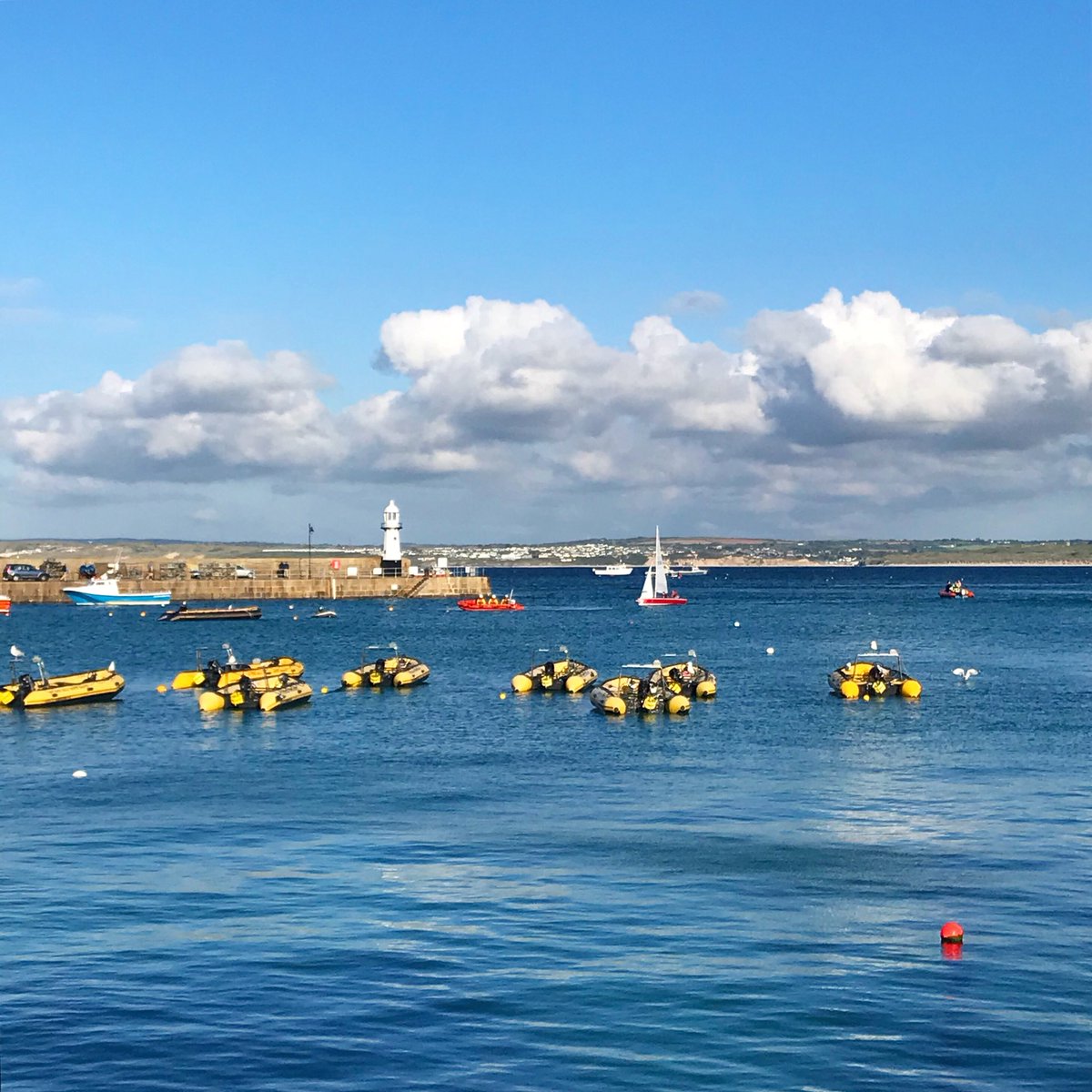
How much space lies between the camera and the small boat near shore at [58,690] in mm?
98250

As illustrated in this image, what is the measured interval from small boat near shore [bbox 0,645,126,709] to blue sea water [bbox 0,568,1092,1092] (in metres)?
11.5

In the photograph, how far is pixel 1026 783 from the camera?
65.5 metres

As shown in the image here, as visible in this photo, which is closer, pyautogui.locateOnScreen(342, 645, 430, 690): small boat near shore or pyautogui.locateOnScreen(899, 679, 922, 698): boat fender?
pyautogui.locateOnScreen(899, 679, 922, 698): boat fender

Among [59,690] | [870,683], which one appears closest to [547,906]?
[870,683]

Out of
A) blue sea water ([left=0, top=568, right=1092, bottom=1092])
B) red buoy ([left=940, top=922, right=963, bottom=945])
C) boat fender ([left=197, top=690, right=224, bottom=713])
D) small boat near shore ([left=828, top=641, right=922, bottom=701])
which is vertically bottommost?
blue sea water ([left=0, top=568, right=1092, bottom=1092])

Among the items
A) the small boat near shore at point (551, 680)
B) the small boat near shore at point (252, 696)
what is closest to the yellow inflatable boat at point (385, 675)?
the small boat near shore at point (551, 680)

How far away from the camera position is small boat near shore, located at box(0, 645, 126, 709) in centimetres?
9825

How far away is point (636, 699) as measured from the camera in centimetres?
9400

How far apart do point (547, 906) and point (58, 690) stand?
67.4 metres

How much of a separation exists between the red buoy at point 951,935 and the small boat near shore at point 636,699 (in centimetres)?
5383

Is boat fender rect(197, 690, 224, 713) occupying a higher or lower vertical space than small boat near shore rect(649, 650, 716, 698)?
lower

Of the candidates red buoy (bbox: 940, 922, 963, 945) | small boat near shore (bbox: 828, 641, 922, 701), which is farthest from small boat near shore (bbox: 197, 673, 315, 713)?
red buoy (bbox: 940, 922, 963, 945)

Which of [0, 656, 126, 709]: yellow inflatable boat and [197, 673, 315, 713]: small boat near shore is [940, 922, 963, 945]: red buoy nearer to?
[197, 673, 315, 713]: small boat near shore

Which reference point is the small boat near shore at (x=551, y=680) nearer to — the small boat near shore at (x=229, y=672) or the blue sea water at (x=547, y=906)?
the small boat near shore at (x=229, y=672)
